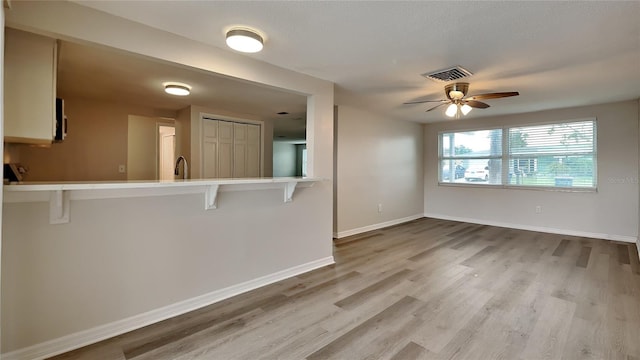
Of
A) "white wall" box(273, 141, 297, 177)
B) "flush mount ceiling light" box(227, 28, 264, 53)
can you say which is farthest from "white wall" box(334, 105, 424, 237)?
"white wall" box(273, 141, 297, 177)

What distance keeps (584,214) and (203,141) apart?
21.9 ft

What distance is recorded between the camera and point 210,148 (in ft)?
16.4

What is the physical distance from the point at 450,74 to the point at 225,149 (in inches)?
149

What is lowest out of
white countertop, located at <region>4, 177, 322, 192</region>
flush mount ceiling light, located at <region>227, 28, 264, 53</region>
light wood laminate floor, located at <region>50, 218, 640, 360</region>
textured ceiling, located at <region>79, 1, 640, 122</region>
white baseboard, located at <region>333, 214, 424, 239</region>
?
light wood laminate floor, located at <region>50, 218, 640, 360</region>

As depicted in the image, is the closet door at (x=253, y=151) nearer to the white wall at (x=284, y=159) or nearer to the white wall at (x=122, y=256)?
the white wall at (x=122, y=256)

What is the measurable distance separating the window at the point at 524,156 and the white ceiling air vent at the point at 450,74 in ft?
11.0

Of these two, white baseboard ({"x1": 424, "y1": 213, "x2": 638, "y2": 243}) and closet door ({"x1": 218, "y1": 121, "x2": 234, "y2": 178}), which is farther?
closet door ({"x1": 218, "y1": 121, "x2": 234, "y2": 178})

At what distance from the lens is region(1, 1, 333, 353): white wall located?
1.80 metres

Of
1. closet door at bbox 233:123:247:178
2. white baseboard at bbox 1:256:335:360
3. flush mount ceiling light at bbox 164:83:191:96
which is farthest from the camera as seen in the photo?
closet door at bbox 233:123:247:178

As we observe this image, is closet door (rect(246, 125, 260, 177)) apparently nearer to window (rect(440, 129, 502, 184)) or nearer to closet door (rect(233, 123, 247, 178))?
closet door (rect(233, 123, 247, 178))

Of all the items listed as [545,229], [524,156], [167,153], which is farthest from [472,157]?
[167,153]

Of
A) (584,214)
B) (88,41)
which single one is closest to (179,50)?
(88,41)

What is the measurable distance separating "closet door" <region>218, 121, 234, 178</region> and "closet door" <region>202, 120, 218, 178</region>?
77mm

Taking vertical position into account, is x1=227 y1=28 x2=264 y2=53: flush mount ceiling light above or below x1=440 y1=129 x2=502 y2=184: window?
above
